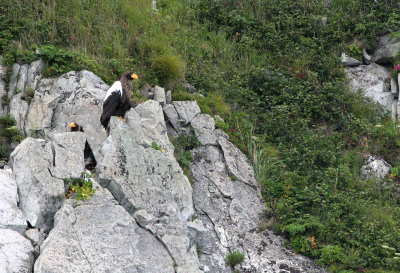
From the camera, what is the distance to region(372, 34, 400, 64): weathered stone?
13.0m

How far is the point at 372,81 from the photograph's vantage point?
42.2 ft

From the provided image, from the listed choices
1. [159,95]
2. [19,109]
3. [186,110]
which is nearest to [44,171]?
[19,109]

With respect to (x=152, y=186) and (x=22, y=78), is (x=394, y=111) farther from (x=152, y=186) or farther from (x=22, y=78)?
(x=22, y=78)

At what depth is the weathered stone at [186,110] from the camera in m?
10.5

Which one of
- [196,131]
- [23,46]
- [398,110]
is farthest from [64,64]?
[398,110]

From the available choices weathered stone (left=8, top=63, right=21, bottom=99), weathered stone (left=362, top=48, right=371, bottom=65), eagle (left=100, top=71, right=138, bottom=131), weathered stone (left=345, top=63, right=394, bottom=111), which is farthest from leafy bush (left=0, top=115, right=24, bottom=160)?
weathered stone (left=362, top=48, right=371, bottom=65)

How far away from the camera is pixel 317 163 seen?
10.7 m

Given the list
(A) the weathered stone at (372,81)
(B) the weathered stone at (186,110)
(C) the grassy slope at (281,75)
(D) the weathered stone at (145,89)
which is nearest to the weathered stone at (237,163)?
(C) the grassy slope at (281,75)

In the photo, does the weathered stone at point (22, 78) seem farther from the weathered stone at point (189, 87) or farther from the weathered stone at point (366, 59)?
the weathered stone at point (366, 59)

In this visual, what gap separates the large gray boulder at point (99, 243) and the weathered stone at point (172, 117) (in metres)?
2.88

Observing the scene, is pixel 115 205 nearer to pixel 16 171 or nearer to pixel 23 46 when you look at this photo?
pixel 16 171

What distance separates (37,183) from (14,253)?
1.29 m

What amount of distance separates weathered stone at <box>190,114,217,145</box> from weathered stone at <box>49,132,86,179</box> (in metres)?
2.68

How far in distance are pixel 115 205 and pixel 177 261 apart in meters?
1.31
